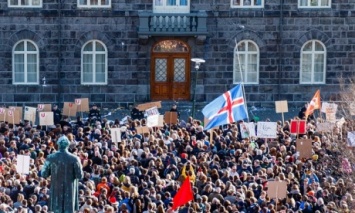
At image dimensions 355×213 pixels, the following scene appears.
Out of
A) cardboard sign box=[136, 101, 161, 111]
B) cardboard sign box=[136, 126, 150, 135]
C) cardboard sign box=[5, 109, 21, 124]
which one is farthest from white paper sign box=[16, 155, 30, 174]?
cardboard sign box=[136, 101, 161, 111]

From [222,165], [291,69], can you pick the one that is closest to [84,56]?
[291,69]

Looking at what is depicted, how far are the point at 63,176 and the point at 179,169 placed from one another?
9.61 m

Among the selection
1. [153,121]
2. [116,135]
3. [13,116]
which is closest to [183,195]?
[116,135]

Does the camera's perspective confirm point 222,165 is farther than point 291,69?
No

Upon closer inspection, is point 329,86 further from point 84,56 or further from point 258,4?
point 84,56

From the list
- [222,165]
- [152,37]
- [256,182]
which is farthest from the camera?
[152,37]

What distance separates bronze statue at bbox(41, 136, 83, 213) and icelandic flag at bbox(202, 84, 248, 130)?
515 inches

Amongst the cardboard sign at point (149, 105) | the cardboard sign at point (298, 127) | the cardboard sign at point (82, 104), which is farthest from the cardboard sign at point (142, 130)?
the cardboard sign at point (82, 104)

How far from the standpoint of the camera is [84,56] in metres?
50.7

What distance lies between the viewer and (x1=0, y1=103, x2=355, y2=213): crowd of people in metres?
29.7

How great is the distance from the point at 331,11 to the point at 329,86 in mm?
3087

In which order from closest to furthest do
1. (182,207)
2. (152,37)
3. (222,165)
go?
(182,207), (222,165), (152,37)

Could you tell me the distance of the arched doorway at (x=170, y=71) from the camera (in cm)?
5078

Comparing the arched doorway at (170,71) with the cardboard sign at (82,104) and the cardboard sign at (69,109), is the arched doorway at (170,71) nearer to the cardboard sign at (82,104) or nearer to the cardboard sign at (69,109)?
the cardboard sign at (82,104)
